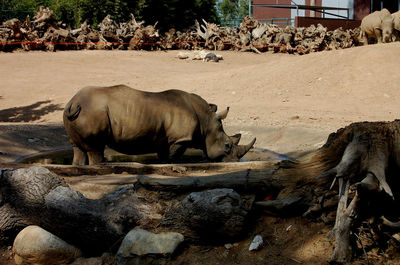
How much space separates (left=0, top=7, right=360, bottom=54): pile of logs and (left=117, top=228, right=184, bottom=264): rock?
19.7 m

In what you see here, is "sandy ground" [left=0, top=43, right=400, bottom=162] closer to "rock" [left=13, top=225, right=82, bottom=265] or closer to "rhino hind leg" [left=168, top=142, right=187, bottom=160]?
"rhino hind leg" [left=168, top=142, right=187, bottom=160]

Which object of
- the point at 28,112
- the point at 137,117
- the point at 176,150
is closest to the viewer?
the point at 137,117

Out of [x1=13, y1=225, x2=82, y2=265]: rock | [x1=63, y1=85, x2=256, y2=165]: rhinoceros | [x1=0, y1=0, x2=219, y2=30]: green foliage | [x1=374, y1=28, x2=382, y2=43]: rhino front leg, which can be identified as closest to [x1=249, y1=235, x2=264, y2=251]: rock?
[x1=13, y1=225, x2=82, y2=265]: rock

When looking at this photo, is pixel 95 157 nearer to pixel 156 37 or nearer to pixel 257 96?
pixel 257 96

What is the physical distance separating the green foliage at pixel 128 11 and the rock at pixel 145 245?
88.8ft

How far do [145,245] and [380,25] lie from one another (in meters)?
19.0

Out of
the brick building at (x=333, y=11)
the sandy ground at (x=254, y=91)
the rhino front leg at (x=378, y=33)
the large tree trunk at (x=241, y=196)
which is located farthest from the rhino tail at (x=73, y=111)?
the brick building at (x=333, y=11)

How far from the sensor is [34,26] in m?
23.2

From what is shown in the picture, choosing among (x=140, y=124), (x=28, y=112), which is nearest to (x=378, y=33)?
(x=28, y=112)

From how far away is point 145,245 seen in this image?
14.9 feet

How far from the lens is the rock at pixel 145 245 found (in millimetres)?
4477

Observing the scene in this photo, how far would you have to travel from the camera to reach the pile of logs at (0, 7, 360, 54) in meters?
22.8

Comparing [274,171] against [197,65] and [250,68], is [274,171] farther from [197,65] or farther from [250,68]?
[197,65]

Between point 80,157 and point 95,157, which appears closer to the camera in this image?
point 95,157
